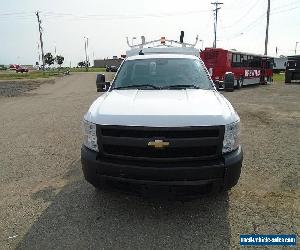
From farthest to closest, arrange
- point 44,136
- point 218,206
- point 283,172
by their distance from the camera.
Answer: point 44,136 < point 283,172 < point 218,206

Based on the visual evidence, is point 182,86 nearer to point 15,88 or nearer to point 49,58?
point 15,88

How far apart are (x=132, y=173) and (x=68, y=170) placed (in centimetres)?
259

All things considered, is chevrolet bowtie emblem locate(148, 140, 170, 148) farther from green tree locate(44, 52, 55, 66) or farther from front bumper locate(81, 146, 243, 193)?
green tree locate(44, 52, 55, 66)

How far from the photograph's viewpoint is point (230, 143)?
4047mm

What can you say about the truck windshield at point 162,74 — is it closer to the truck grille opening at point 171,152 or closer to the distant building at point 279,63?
the truck grille opening at point 171,152

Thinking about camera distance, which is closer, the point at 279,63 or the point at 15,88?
the point at 15,88

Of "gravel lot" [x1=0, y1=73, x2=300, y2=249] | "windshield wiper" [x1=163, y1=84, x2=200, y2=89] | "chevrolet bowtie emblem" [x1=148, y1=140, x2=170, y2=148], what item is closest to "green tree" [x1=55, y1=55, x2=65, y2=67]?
"gravel lot" [x1=0, y1=73, x2=300, y2=249]

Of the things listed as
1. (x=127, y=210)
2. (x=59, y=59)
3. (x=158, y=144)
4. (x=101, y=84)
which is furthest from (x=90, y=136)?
(x=59, y=59)

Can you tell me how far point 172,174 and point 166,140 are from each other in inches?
15.9

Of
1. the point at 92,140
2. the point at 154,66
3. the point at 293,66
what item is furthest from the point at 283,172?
the point at 293,66

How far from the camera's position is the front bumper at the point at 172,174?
3842 millimetres

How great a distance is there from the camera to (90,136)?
420 cm

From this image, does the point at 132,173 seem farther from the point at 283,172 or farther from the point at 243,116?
the point at 243,116

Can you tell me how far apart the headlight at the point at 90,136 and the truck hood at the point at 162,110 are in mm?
75
